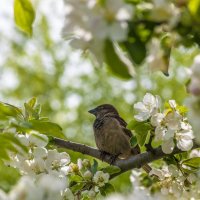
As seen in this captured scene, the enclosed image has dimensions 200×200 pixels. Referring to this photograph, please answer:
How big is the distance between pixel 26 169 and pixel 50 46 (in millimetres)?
9610

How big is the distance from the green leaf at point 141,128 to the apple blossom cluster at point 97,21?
0.96m

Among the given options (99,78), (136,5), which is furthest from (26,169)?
(99,78)

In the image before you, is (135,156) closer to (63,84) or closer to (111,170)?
(111,170)

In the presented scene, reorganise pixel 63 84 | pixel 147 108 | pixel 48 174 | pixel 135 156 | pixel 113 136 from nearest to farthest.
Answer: pixel 48 174, pixel 147 108, pixel 135 156, pixel 113 136, pixel 63 84

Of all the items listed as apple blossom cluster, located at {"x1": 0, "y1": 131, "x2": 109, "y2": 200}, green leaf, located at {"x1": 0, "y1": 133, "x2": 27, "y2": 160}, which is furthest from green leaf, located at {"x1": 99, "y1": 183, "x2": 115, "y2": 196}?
green leaf, located at {"x1": 0, "y1": 133, "x2": 27, "y2": 160}

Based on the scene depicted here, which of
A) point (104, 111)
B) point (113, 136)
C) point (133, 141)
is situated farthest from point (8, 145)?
point (104, 111)

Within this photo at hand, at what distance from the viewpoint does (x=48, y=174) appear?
1.88 metres

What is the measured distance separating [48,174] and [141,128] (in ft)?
1.25

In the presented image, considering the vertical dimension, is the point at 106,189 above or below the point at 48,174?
below

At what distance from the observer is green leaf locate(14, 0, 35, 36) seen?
1413 millimetres

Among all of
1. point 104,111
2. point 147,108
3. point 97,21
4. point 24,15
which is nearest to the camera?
point 97,21

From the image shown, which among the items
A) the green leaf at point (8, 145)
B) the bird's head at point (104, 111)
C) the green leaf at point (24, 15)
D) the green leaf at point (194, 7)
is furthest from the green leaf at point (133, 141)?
the bird's head at point (104, 111)

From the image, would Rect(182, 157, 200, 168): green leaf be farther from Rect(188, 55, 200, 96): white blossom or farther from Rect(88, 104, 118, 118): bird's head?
Rect(88, 104, 118, 118): bird's head

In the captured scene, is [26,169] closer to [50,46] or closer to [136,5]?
[136,5]
